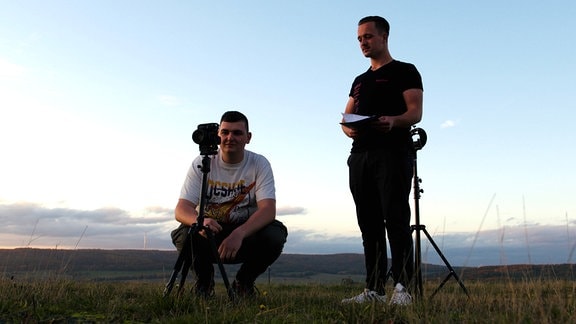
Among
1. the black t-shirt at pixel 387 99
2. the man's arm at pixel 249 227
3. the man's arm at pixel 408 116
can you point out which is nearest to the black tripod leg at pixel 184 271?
the man's arm at pixel 249 227

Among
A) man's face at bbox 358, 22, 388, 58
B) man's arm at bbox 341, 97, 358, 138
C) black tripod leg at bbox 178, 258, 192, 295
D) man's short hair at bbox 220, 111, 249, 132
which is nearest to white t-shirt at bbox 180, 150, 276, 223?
man's short hair at bbox 220, 111, 249, 132

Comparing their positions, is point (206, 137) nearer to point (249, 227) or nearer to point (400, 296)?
Result: point (249, 227)

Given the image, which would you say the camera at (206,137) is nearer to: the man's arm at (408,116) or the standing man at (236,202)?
the standing man at (236,202)

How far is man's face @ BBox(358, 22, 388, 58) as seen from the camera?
480 centimetres

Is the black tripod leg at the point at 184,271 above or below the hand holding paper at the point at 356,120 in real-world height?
below

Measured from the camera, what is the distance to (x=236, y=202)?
5219 mm

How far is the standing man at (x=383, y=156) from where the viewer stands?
184 inches

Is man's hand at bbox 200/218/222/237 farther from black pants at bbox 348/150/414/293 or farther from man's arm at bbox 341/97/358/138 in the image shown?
man's arm at bbox 341/97/358/138

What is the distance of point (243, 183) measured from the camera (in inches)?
204

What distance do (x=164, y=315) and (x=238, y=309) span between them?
54 cm

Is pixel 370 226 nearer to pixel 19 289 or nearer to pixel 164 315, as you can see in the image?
pixel 164 315

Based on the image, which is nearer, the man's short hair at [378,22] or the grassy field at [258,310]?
the grassy field at [258,310]

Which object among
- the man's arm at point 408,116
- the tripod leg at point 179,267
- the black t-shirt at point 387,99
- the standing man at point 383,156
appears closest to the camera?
the tripod leg at point 179,267

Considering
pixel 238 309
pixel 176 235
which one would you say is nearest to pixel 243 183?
pixel 176 235
